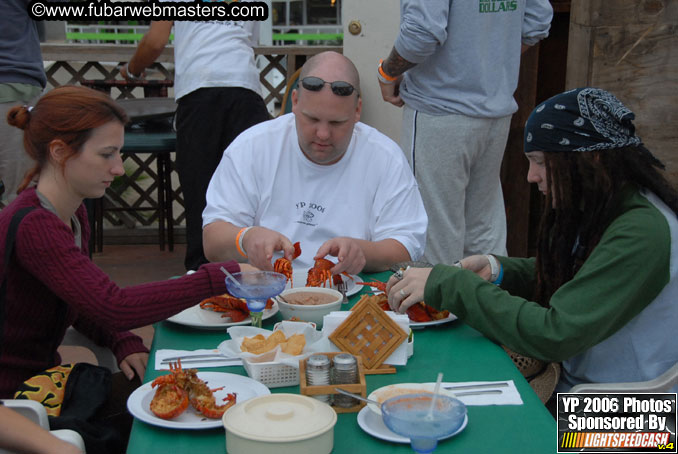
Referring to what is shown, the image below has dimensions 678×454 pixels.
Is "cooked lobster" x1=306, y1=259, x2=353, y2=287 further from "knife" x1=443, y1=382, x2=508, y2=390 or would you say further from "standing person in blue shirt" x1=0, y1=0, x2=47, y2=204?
"standing person in blue shirt" x1=0, y1=0, x2=47, y2=204

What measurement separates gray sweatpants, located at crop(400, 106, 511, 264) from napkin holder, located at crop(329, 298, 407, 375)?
2.15 m

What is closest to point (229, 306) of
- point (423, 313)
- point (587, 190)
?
point (423, 313)

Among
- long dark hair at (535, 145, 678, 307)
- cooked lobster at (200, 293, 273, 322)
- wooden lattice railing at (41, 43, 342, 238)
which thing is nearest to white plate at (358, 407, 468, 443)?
cooked lobster at (200, 293, 273, 322)

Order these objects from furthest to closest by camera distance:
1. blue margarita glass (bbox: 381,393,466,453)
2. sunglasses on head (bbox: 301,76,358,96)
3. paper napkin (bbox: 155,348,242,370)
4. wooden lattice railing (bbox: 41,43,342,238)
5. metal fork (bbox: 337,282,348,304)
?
wooden lattice railing (bbox: 41,43,342,238) < sunglasses on head (bbox: 301,76,358,96) < metal fork (bbox: 337,282,348,304) < paper napkin (bbox: 155,348,242,370) < blue margarita glass (bbox: 381,393,466,453)

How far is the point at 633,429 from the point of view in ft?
5.94

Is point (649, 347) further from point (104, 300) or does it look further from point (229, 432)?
point (104, 300)

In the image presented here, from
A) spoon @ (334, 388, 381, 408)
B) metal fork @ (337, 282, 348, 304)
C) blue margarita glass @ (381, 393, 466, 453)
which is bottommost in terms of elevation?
metal fork @ (337, 282, 348, 304)

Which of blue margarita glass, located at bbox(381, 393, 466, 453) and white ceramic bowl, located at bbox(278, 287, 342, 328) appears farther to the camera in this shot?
white ceramic bowl, located at bbox(278, 287, 342, 328)

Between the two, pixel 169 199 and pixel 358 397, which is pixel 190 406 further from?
pixel 169 199

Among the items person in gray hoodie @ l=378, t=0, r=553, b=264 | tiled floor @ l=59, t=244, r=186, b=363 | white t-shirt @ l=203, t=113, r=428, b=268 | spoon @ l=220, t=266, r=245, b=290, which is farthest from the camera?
tiled floor @ l=59, t=244, r=186, b=363

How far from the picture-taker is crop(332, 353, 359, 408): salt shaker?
1.50m

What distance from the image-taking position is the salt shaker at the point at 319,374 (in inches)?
59.2

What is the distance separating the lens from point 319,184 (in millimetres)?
2752

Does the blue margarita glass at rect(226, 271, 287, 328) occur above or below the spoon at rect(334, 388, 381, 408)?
above
